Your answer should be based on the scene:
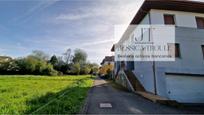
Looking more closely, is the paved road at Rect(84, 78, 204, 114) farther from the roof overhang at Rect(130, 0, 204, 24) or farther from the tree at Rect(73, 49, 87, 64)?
the tree at Rect(73, 49, 87, 64)

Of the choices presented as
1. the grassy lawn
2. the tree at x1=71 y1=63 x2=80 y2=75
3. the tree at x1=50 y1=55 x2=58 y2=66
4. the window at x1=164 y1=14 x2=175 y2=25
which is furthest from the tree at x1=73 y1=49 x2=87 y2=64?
the window at x1=164 y1=14 x2=175 y2=25

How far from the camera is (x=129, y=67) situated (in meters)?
25.1

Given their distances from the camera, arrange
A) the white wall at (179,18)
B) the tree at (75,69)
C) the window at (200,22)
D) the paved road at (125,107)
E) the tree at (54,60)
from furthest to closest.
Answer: the tree at (54,60)
the tree at (75,69)
the window at (200,22)
the white wall at (179,18)
the paved road at (125,107)

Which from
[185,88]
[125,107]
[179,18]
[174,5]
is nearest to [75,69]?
[179,18]

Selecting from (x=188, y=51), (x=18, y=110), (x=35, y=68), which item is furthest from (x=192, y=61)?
(x=35, y=68)

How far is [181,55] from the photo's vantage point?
52.5 ft

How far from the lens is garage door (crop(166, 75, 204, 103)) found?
589 inches

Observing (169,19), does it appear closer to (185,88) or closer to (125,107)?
(185,88)

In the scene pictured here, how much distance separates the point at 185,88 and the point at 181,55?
8.63 ft

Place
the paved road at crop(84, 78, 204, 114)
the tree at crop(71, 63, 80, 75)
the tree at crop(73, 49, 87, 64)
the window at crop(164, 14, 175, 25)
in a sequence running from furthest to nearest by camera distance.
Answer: the tree at crop(73, 49, 87, 64) → the tree at crop(71, 63, 80, 75) → the window at crop(164, 14, 175, 25) → the paved road at crop(84, 78, 204, 114)

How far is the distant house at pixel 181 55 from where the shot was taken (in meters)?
15.2

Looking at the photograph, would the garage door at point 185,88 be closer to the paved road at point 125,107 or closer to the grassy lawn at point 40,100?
the paved road at point 125,107

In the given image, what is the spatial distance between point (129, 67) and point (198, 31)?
10.2 meters

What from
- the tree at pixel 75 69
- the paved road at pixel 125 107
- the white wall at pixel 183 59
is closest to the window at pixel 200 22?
the white wall at pixel 183 59
